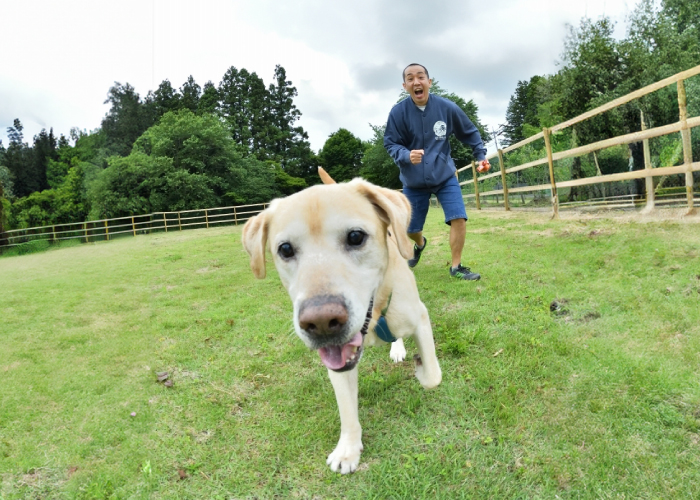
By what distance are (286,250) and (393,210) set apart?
0.56 meters

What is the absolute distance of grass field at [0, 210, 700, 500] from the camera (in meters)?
1.65

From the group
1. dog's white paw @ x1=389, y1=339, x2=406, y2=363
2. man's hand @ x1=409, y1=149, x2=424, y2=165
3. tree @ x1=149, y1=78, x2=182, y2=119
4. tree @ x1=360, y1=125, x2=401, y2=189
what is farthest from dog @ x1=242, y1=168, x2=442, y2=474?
tree @ x1=149, y1=78, x2=182, y2=119

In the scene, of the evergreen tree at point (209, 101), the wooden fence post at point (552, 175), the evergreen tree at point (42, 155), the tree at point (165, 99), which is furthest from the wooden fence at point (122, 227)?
the evergreen tree at point (42, 155)

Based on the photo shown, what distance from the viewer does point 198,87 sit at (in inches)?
2048

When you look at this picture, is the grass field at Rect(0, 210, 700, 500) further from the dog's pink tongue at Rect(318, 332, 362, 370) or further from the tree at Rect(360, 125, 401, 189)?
the tree at Rect(360, 125, 401, 189)

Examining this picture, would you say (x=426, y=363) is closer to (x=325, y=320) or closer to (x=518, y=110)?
(x=325, y=320)

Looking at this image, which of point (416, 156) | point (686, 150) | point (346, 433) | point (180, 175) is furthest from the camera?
point (180, 175)

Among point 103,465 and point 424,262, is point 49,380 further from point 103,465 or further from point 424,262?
point 424,262

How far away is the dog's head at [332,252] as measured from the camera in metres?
1.51

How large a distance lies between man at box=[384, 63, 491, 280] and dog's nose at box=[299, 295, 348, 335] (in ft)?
10.2

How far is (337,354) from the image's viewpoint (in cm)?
164

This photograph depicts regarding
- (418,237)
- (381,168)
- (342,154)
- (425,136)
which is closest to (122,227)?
(381,168)

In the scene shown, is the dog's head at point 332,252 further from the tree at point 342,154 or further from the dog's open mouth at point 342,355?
the tree at point 342,154

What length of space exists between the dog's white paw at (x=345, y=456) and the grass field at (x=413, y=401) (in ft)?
0.15
